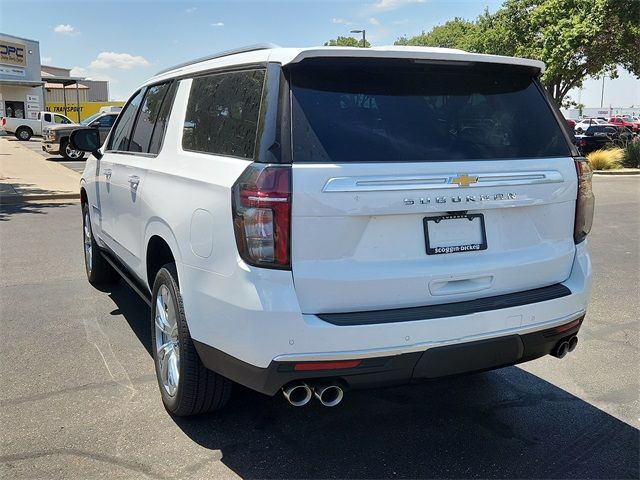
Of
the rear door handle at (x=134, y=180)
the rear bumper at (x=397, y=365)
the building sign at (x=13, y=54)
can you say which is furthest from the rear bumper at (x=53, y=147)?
the building sign at (x=13, y=54)

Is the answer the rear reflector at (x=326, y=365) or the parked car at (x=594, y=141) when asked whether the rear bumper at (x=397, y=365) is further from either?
the parked car at (x=594, y=141)

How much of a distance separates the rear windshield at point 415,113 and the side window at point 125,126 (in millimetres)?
2362

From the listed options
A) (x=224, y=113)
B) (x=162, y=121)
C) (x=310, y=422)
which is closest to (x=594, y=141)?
(x=162, y=121)

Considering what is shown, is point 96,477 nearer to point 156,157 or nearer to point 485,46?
point 156,157

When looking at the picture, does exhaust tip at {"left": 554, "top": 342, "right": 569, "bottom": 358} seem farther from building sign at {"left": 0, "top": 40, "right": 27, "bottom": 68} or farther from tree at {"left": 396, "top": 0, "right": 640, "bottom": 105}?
building sign at {"left": 0, "top": 40, "right": 27, "bottom": 68}

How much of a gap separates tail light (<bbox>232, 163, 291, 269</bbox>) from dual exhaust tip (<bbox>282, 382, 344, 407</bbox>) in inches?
21.6

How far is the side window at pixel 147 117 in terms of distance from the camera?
4.02 metres

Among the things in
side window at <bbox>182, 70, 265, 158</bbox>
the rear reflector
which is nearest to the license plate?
the rear reflector

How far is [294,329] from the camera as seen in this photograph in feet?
8.11

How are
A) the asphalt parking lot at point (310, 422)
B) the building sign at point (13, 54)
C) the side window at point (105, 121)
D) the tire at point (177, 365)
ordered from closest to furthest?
the asphalt parking lot at point (310, 422) → the tire at point (177, 365) → the side window at point (105, 121) → the building sign at point (13, 54)

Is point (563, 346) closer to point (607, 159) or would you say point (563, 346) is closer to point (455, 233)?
point (455, 233)

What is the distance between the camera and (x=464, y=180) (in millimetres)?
2711

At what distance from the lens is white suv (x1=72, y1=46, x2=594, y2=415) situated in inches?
98.5

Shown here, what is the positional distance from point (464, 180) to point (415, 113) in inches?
15.2
